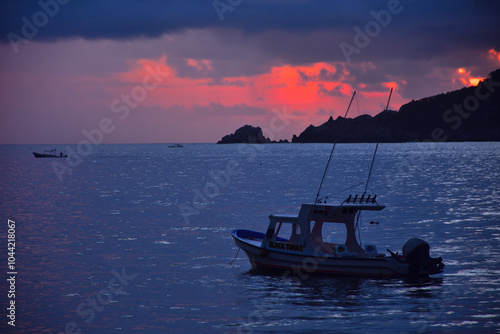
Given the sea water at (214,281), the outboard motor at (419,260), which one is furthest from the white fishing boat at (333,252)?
the sea water at (214,281)

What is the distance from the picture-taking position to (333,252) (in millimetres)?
30438

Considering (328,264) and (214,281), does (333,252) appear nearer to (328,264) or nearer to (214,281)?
(328,264)

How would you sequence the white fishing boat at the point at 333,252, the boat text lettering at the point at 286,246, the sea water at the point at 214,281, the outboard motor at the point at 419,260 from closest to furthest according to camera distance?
the sea water at the point at 214,281 → the outboard motor at the point at 419,260 → the white fishing boat at the point at 333,252 → the boat text lettering at the point at 286,246

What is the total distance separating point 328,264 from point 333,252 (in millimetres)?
1526

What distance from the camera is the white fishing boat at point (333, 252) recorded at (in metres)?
28.3

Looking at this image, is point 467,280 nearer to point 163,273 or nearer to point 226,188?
point 163,273

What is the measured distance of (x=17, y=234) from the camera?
1837 inches

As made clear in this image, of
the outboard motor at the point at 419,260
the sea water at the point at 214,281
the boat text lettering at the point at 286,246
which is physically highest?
the outboard motor at the point at 419,260

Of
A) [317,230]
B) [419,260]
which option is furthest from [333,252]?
[419,260]

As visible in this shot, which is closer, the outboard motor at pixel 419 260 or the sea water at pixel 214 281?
the sea water at pixel 214 281

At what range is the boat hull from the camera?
28.4m

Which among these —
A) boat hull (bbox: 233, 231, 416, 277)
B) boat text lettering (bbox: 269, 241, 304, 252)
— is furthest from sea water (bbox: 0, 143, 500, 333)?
boat text lettering (bbox: 269, 241, 304, 252)

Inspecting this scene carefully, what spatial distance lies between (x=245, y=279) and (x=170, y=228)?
2080 cm

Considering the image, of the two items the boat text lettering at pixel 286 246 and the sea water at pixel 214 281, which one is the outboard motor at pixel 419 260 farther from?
the boat text lettering at pixel 286 246
